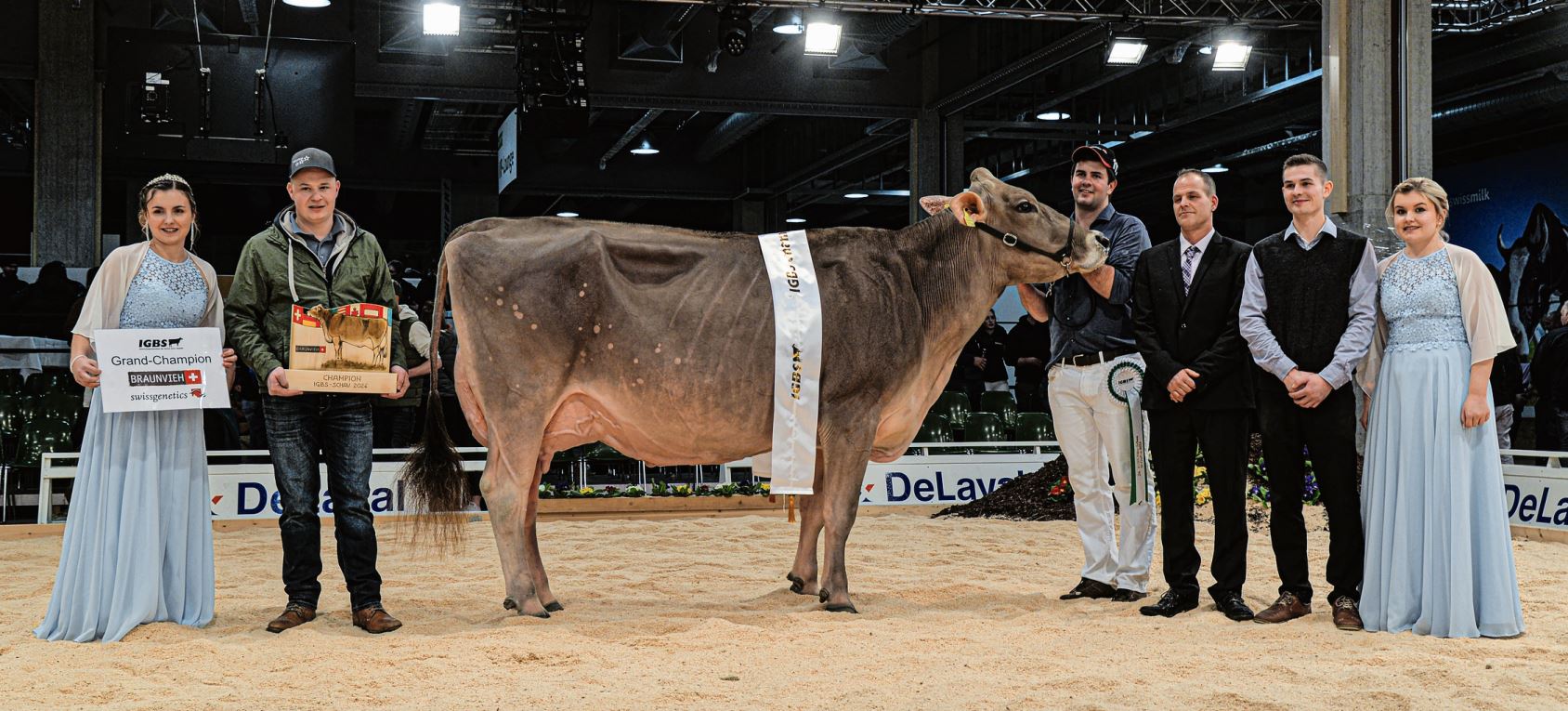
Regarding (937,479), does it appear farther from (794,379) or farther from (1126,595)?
(794,379)

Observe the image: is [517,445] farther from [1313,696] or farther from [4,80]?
[4,80]

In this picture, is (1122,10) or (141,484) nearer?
(141,484)

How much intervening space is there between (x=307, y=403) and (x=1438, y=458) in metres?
4.66

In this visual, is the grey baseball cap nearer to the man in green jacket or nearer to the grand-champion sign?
the man in green jacket

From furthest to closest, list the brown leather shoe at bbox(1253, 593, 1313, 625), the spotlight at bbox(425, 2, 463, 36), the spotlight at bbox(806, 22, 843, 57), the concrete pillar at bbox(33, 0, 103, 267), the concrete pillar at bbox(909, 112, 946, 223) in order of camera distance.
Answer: the concrete pillar at bbox(909, 112, 946, 223)
the concrete pillar at bbox(33, 0, 103, 267)
the spotlight at bbox(806, 22, 843, 57)
the spotlight at bbox(425, 2, 463, 36)
the brown leather shoe at bbox(1253, 593, 1313, 625)

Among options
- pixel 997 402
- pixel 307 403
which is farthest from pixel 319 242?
pixel 997 402

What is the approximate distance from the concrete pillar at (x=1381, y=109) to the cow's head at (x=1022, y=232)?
5.22 m

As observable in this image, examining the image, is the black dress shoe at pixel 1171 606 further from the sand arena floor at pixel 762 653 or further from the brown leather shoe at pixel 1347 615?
the brown leather shoe at pixel 1347 615

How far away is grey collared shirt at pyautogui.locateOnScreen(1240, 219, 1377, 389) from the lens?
17.9ft

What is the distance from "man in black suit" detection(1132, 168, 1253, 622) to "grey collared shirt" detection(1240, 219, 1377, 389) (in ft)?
0.27

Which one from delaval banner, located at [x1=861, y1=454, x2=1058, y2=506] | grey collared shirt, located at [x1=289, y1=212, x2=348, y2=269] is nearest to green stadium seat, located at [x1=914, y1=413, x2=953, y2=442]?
delaval banner, located at [x1=861, y1=454, x2=1058, y2=506]

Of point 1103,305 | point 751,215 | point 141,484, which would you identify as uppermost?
point 751,215

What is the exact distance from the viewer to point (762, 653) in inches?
195

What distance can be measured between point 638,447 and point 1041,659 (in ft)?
7.13
